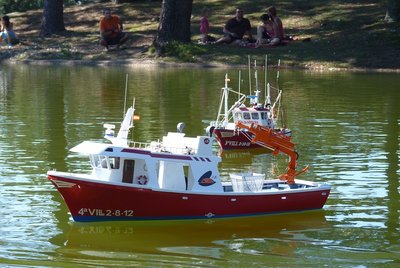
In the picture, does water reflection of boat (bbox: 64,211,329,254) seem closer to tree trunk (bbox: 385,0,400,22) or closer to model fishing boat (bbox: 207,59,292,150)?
model fishing boat (bbox: 207,59,292,150)

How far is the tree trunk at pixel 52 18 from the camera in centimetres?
5759

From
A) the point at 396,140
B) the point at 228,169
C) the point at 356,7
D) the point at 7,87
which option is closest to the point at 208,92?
the point at 7,87

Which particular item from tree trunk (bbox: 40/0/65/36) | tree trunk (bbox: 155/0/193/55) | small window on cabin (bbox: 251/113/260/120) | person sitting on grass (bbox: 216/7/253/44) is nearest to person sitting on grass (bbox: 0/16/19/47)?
tree trunk (bbox: 40/0/65/36)

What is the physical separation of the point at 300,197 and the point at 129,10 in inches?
1631

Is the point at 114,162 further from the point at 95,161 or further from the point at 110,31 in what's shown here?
the point at 110,31

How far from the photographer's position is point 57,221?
20.2 meters

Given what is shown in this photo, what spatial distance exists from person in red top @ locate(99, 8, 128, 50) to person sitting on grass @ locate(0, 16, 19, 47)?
17.7 feet

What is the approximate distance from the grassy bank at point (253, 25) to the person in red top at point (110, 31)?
661mm

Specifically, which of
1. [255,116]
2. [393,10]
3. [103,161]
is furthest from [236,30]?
[103,161]

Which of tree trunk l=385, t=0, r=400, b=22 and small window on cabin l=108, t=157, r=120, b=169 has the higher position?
small window on cabin l=108, t=157, r=120, b=169

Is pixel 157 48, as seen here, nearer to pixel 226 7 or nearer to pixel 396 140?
pixel 226 7

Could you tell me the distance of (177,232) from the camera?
63.6 ft

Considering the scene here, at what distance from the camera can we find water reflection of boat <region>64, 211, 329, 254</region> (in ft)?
61.0

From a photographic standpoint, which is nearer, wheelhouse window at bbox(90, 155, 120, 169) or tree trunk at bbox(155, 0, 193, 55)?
wheelhouse window at bbox(90, 155, 120, 169)
